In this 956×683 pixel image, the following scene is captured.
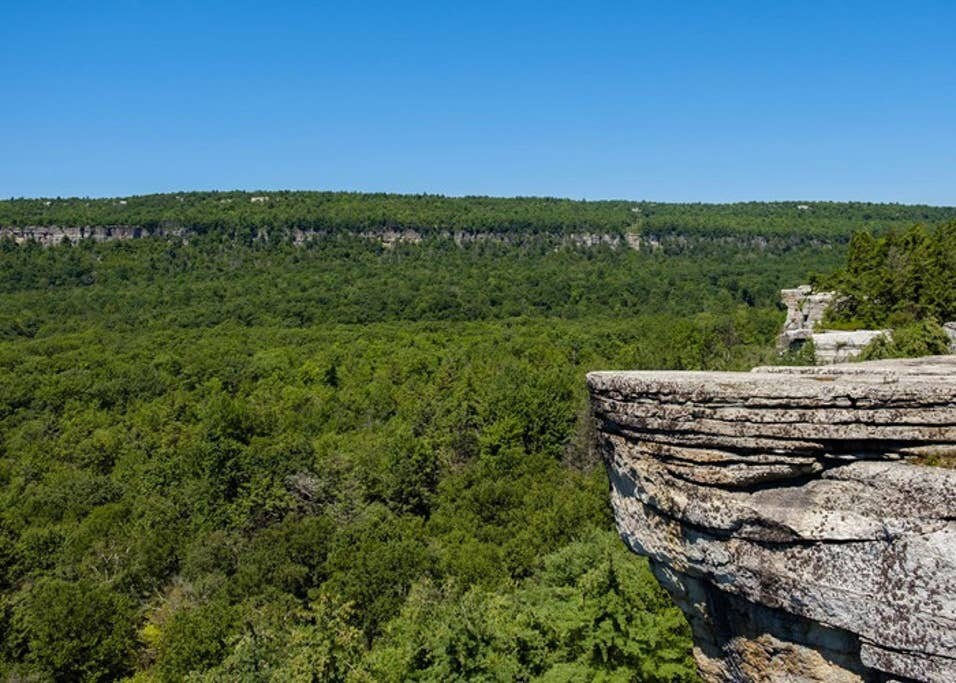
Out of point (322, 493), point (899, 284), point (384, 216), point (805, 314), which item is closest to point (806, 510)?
point (899, 284)

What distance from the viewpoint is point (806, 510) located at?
7.62 metres

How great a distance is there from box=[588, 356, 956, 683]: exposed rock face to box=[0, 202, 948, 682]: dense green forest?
6.74m

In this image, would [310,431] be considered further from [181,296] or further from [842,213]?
[842,213]

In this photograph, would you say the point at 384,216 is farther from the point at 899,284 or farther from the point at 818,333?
the point at 818,333

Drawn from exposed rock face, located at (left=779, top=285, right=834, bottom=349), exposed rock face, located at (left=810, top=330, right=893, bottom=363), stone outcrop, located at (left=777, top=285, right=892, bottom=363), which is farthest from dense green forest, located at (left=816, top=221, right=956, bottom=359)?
exposed rock face, located at (left=810, top=330, right=893, bottom=363)

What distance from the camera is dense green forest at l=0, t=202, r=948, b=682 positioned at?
19297 mm

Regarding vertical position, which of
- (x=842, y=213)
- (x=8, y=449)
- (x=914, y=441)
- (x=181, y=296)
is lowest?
(x=8, y=449)

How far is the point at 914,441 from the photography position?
7.37 metres

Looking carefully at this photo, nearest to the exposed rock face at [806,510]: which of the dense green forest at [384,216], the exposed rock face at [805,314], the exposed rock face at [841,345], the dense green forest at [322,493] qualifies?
the dense green forest at [322,493]

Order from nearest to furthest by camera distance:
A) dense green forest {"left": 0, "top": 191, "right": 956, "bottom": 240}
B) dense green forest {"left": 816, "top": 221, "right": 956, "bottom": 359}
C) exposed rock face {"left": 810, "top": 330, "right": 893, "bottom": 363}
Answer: exposed rock face {"left": 810, "top": 330, "right": 893, "bottom": 363} < dense green forest {"left": 816, "top": 221, "right": 956, "bottom": 359} < dense green forest {"left": 0, "top": 191, "right": 956, "bottom": 240}

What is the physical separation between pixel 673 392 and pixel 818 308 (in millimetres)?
37478

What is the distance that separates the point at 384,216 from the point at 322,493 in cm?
13374

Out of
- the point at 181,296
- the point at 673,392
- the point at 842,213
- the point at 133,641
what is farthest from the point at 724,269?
the point at 673,392

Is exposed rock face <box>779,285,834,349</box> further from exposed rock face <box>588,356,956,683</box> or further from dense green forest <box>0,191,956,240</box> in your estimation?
dense green forest <box>0,191,956,240</box>
